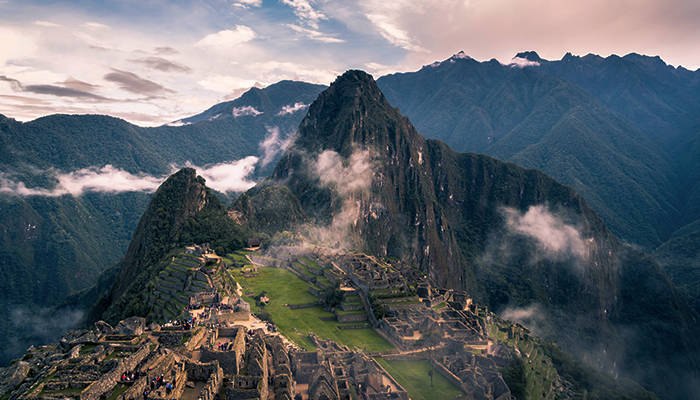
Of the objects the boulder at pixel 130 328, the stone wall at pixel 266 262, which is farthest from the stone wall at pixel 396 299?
the boulder at pixel 130 328

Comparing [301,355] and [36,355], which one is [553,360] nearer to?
[301,355]

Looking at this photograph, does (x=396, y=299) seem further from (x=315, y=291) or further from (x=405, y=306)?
(x=315, y=291)

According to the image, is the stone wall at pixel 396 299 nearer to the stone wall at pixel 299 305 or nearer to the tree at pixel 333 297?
the tree at pixel 333 297

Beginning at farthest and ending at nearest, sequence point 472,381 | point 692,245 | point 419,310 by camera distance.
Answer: point 692,245, point 419,310, point 472,381

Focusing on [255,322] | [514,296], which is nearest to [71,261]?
[255,322]

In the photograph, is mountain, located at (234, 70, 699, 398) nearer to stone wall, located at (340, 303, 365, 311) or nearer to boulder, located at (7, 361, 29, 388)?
stone wall, located at (340, 303, 365, 311)

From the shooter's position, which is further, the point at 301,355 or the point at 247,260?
the point at 247,260

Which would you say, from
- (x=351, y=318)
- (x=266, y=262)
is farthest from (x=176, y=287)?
(x=351, y=318)
